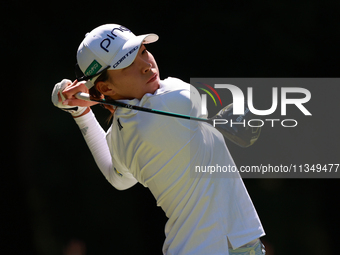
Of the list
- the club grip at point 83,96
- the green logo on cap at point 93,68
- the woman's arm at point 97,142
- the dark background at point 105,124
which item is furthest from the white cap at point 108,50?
the dark background at point 105,124

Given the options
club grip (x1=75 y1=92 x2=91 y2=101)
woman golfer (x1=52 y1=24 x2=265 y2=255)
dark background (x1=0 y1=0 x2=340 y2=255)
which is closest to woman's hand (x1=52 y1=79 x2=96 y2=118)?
club grip (x1=75 y1=92 x2=91 y2=101)

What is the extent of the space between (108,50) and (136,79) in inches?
5.4

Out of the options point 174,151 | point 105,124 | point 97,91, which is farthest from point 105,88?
point 105,124

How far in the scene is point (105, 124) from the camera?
265 centimetres

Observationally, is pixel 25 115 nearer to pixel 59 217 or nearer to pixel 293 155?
pixel 59 217

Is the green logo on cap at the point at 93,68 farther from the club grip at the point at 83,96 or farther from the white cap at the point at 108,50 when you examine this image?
the club grip at the point at 83,96

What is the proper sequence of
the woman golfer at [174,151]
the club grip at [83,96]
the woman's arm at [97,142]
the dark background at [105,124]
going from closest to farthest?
the woman golfer at [174,151] → the club grip at [83,96] → the woman's arm at [97,142] → the dark background at [105,124]

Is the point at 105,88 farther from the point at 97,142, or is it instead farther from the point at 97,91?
the point at 97,142

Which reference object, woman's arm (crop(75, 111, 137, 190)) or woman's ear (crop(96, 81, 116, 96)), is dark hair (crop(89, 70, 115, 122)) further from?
woman's arm (crop(75, 111, 137, 190))

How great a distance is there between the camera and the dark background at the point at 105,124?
8.25 feet

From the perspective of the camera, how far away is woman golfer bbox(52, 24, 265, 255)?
145 cm

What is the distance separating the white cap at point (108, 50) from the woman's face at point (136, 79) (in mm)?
31

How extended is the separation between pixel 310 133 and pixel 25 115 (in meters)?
1.75

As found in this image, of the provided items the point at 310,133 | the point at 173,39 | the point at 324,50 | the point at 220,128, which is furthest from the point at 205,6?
the point at 220,128
